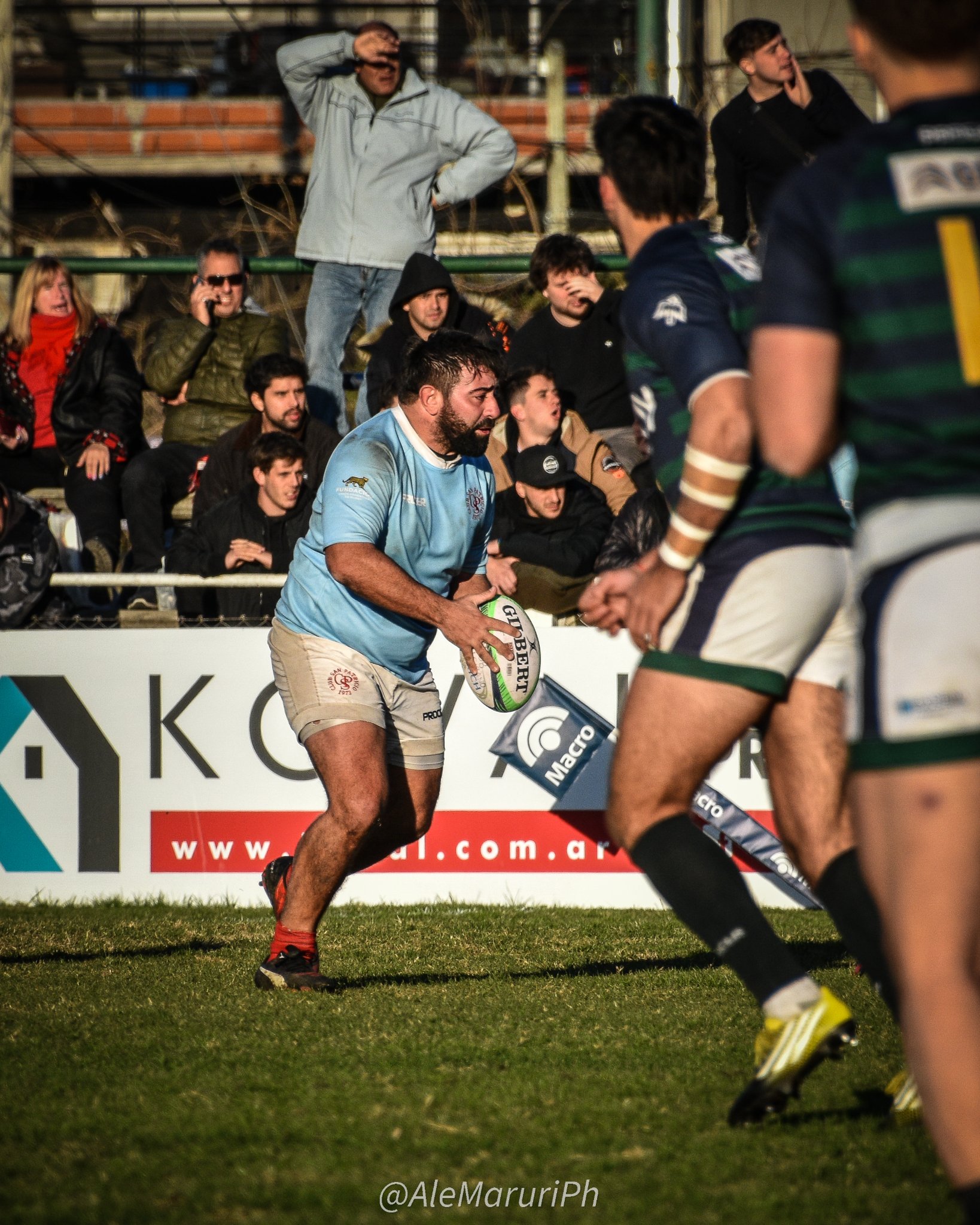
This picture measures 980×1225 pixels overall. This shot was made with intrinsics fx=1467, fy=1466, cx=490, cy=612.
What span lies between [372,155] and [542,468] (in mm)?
2571

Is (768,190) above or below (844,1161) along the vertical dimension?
above

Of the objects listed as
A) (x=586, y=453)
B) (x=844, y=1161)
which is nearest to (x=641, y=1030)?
(x=844, y=1161)

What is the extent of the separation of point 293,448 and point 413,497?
2.85 metres

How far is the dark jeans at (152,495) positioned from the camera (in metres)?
8.75

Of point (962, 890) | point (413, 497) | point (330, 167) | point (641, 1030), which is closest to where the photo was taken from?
point (962, 890)

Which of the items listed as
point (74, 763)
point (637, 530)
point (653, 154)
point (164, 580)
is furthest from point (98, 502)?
point (653, 154)

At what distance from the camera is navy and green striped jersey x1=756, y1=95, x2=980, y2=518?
227 cm

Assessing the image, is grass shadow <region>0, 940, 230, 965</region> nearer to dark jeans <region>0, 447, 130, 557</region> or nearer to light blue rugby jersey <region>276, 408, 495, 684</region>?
light blue rugby jersey <region>276, 408, 495, 684</region>

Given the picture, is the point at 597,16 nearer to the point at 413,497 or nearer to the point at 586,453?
the point at 586,453

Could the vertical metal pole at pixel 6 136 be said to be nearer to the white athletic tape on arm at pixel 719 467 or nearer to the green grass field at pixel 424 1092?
the green grass field at pixel 424 1092

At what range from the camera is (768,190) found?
8500mm

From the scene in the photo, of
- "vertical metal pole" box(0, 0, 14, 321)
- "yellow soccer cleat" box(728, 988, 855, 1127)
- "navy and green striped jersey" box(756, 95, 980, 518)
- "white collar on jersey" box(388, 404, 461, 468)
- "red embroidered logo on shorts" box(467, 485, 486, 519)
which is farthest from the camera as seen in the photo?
"vertical metal pole" box(0, 0, 14, 321)

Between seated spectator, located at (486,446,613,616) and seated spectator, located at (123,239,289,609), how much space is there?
2.11 meters

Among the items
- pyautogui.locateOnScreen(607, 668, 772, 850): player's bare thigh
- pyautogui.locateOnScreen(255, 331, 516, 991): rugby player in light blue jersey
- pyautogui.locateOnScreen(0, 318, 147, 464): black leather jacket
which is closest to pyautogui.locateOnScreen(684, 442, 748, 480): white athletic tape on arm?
pyautogui.locateOnScreen(607, 668, 772, 850): player's bare thigh
